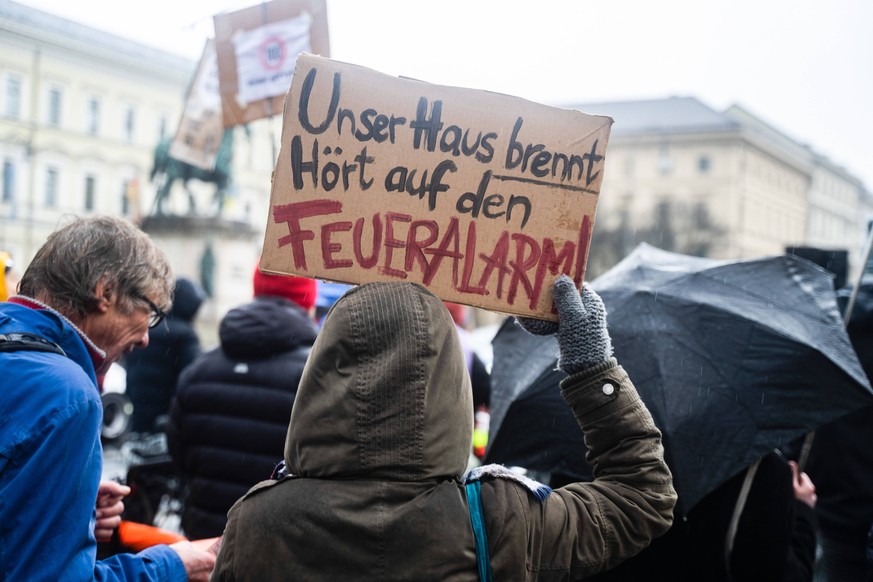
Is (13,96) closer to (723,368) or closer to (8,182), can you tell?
(8,182)

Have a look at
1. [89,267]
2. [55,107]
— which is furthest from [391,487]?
[55,107]

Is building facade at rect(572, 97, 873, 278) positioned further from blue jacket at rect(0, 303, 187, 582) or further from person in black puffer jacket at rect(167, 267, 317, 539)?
blue jacket at rect(0, 303, 187, 582)

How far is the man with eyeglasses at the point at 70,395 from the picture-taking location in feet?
5.12

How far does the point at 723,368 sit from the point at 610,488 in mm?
791

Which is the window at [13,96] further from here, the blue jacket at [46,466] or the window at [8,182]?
the blue jacket at [46,466]

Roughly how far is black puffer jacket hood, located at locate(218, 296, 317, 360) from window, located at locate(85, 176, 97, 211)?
41.9 m

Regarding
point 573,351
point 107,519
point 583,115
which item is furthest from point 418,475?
point 107,519

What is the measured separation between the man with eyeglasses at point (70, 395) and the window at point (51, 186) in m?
39.9

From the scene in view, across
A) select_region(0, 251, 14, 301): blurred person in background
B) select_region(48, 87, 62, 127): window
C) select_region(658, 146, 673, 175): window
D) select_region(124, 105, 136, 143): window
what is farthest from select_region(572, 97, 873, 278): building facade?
select_region(0, 251, 14, 301): blurred person in background

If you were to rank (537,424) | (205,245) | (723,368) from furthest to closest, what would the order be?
1. (205,245)
2. (537,424)
3. (723,368)

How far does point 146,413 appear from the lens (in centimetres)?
640

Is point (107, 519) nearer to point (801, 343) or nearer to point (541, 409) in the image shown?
point (541, 409)

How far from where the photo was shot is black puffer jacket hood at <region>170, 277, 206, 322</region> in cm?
619

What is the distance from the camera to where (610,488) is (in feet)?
5.41
